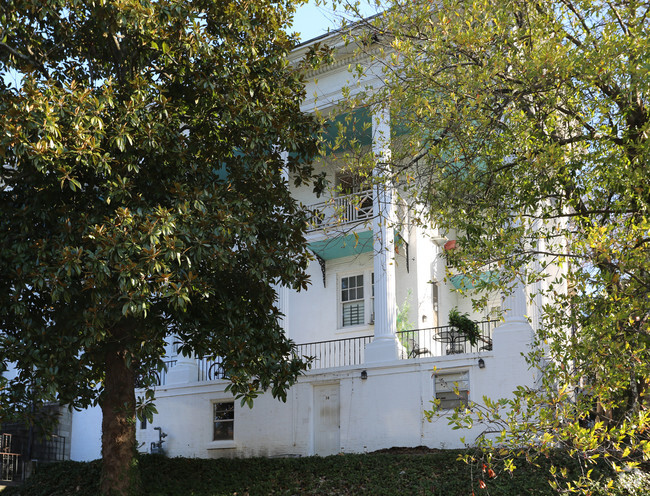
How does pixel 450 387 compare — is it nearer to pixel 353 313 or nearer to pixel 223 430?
pixel 353 313

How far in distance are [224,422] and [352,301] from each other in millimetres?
5162

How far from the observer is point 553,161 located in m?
8.75

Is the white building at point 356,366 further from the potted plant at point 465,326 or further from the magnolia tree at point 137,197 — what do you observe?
the magnolia tree at point 137,197

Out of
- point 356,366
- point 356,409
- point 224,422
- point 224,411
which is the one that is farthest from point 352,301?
point 224,422

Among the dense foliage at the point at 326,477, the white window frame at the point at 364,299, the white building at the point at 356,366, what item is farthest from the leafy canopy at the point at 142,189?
the white window frame at the point at 364,299

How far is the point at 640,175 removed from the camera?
8273 millimetres

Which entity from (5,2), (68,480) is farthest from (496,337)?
Result: (5,2)

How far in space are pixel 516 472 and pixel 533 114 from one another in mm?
6979

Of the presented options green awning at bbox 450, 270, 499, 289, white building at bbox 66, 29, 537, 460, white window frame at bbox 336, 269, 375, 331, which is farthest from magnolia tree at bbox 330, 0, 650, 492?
white window frame at bbox 336, 269, 375, 331

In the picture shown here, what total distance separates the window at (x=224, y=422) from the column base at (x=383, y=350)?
14.1 feet

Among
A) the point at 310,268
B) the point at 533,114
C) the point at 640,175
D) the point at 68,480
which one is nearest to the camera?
the point at 640,175

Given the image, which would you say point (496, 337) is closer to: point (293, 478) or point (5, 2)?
point (293, 478)

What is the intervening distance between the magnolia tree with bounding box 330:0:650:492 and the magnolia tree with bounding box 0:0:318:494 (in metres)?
2.95

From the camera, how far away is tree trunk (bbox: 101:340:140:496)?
13.7 metres
